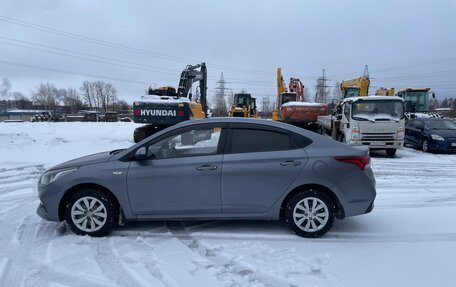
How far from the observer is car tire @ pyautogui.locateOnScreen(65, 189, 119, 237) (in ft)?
15.5

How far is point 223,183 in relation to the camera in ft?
15.2

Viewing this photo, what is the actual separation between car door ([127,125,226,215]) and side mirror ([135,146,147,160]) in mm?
44

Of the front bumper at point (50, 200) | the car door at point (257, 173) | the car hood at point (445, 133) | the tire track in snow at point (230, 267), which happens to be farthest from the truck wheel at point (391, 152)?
the front bumper at point (50, 200)

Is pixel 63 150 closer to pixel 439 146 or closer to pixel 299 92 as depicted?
pixel 439 146

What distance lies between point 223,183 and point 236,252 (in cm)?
91

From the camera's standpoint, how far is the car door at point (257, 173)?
4.62 m

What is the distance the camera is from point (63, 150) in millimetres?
13367

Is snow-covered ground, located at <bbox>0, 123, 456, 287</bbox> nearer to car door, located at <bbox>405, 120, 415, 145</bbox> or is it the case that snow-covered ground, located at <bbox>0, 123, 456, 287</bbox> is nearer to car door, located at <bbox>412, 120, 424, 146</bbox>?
car door, located at <bbox>412, 120, 424, 146</bbox>

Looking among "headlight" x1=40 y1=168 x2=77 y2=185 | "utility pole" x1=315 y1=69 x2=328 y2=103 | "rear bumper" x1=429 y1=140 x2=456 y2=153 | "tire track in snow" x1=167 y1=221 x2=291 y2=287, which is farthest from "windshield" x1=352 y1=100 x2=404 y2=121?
"utility pole" x1=315 y1=69 x2=328 y2=103

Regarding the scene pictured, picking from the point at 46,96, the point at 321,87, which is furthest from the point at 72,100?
the point at 321,87

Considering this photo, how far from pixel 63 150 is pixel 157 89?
7.12 metres

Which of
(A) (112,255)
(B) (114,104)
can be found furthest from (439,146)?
(B) (114,104)

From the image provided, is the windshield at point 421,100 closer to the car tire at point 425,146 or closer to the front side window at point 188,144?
the car tire at point 425,146

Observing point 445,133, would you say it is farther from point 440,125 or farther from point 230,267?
point 230,267
